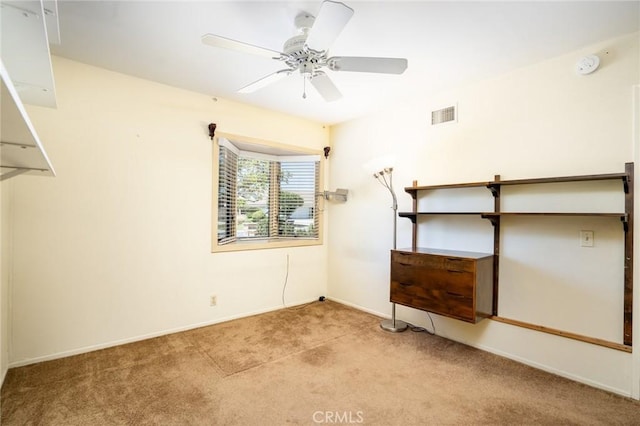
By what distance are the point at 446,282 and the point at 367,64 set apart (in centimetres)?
184

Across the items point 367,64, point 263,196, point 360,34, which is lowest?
point 263,196

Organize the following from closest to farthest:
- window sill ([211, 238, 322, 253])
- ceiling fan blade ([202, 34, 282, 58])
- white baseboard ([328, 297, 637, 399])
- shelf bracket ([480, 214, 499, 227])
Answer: ceiling fan blade ([202, 34, 282, 58])
white baseboard ([328, 297, 637, 399])
shelf bracket ([480, 214, 499, 227])
window sill ([211, 238, 322, 253])

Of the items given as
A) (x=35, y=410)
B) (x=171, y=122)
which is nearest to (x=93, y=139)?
(x=171, y=122)

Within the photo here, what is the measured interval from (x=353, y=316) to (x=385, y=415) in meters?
1.76

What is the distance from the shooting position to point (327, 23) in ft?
4.98

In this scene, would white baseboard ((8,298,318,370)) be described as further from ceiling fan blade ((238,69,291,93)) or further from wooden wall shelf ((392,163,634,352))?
ceiling fan blade ((238,69,291,93))

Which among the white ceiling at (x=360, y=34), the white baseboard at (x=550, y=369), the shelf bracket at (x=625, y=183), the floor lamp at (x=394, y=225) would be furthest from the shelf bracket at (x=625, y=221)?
the floor lamp at (x=394, y=225)

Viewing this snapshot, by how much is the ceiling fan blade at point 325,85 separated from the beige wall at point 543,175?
4.41 ft

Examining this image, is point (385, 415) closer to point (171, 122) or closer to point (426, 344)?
point (426, 344)

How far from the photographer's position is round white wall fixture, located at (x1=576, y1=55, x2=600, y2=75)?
2172 millimetres

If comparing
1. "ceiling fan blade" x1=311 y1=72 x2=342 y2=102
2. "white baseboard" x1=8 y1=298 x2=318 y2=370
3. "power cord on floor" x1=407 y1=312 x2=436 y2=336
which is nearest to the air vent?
"ceiling fan blade" x1=311 y1=72 x2=342 y2=102

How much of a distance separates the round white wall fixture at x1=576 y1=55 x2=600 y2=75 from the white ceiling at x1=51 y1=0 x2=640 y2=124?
11cm

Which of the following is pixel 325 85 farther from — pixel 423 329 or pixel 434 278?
pixel 423 329

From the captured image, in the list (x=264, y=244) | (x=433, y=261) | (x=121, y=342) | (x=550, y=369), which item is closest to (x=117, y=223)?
(x=121, y=342)
